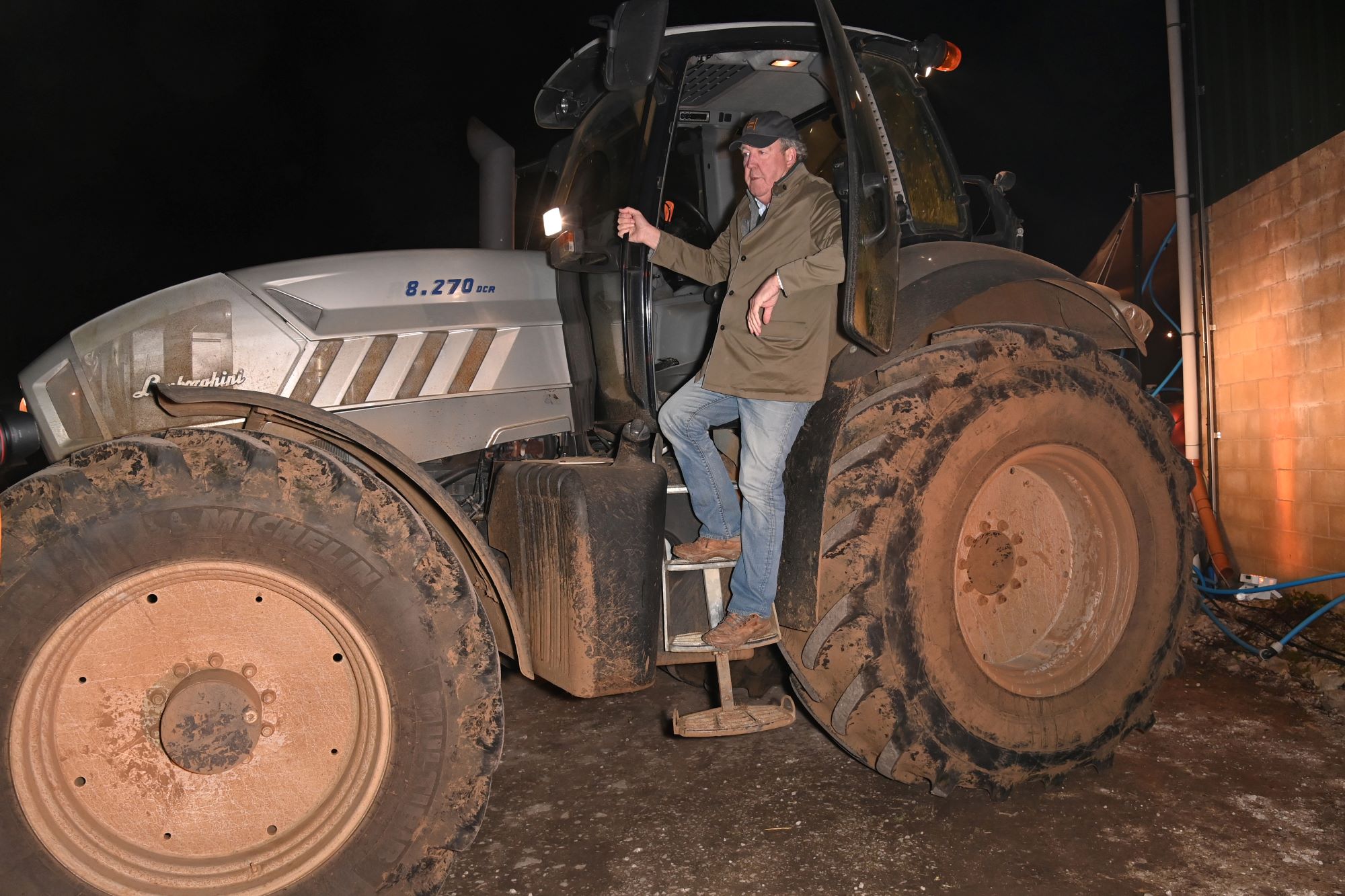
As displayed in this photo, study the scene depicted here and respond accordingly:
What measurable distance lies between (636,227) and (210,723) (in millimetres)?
1978

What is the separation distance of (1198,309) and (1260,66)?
1701 mm

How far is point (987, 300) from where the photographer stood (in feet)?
11.8

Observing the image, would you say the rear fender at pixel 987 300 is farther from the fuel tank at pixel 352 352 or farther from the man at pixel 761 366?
the fuel tank at pixel 352 352

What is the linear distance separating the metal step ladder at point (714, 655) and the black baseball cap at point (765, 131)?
3.56 feet

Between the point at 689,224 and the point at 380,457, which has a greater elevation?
the point at 689,224

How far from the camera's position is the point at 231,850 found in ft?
Result: 7.77

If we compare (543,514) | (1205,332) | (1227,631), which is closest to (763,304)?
(543,514)

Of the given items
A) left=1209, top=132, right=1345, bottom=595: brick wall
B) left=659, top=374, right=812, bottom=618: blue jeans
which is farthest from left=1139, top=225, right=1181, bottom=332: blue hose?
left=659, top=374, right=812, bottom=618: blue jeans

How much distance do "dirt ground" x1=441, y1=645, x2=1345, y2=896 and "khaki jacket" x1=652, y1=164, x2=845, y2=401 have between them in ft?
4.94

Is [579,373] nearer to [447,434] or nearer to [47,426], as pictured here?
[447,434]

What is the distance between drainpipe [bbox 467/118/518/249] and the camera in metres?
3.73

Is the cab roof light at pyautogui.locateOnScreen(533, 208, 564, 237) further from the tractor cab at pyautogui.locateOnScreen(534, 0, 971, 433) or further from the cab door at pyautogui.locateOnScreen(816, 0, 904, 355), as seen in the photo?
the cab door at pyautogui.locateOnScreen(816, 0, 904, 355)

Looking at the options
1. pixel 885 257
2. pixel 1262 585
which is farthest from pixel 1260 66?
pixel 885 257

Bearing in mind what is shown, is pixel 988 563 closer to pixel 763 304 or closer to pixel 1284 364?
pixel 763 304
